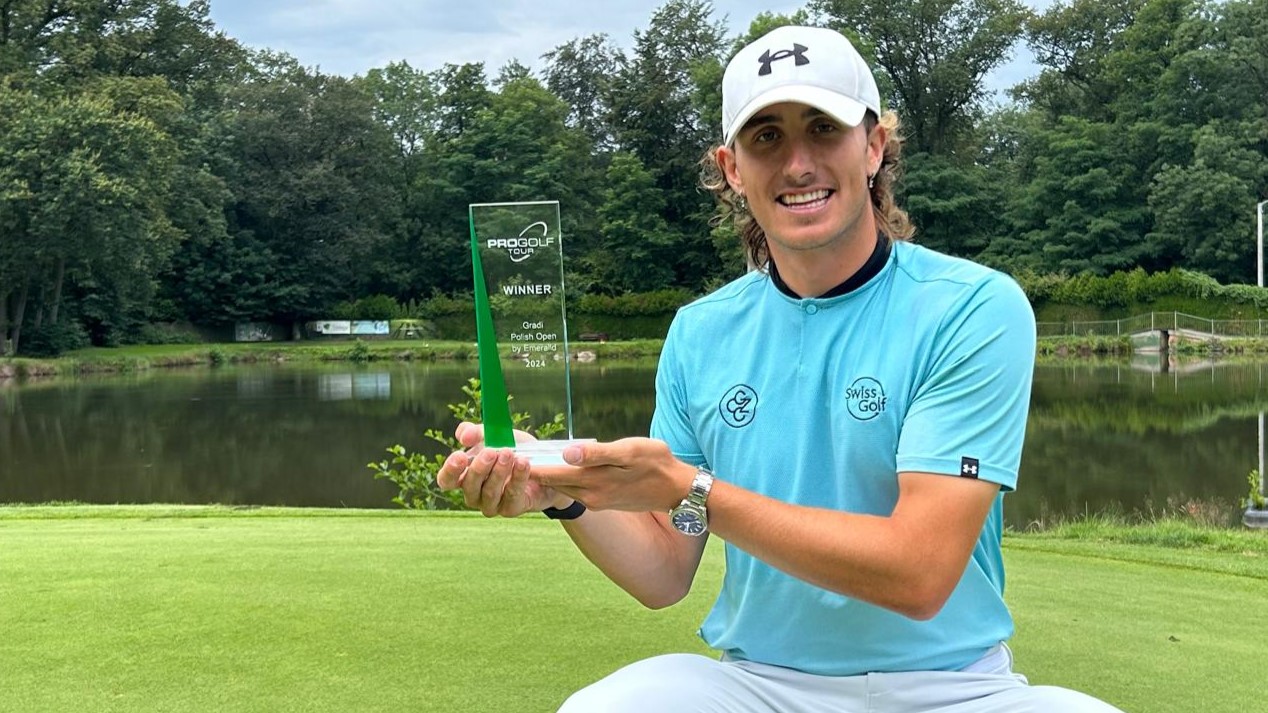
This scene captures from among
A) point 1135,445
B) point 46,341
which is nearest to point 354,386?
point 46,341

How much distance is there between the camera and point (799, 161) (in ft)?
5.65

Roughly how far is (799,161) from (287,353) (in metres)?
43.0

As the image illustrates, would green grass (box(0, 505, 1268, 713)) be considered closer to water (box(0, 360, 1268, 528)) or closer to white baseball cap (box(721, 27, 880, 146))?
water (box(0, 360, 1268, 528))

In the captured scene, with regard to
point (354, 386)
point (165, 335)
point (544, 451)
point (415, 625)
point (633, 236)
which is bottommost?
point (354, 386)

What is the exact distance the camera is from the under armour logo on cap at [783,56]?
1.68 m

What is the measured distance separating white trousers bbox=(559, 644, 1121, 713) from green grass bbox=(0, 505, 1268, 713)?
932 mm

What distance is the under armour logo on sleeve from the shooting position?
156 cm

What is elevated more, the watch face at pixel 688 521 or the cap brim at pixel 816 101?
the cap brim at pixel 816 101

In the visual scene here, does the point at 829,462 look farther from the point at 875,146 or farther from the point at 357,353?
the point at 357,353

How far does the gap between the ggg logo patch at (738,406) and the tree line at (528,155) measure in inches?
1376

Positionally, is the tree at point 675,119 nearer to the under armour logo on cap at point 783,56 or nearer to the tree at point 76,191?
the tree at point 76,191

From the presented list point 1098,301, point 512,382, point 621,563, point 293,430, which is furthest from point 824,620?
point 1098,301

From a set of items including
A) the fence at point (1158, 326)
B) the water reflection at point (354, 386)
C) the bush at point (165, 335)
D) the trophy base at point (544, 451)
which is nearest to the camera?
the trophy base at point (544, 451)

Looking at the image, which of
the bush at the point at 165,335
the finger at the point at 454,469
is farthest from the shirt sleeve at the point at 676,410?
the bush at the point at 165,335
